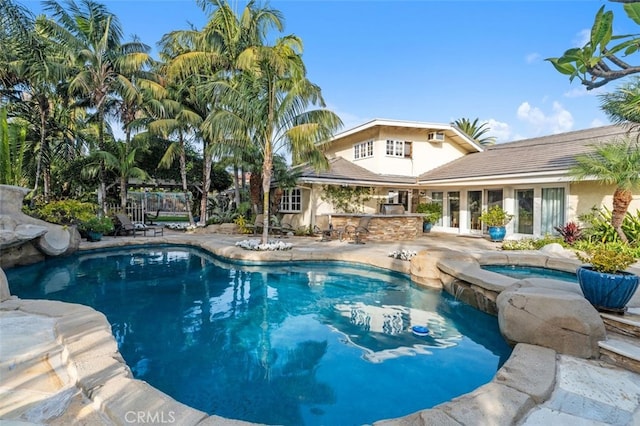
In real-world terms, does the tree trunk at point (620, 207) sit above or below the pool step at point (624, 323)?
above

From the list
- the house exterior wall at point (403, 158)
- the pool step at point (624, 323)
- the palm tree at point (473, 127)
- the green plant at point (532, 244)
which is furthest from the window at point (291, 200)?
the palm tree at point (473, 127)

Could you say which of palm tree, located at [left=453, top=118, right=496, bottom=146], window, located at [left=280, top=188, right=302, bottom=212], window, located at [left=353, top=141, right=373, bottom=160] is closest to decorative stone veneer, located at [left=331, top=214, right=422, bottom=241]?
window, located at [left=280, top=188, right=302, bottom=212]

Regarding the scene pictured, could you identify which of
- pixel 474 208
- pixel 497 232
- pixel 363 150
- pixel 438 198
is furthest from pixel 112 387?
pixel 438 198

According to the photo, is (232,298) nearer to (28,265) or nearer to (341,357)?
(341,357)

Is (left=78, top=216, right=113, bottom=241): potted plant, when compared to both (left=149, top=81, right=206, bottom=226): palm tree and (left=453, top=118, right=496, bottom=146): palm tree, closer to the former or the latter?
(left=149, top=81, right=206, bottom=226): palm tree

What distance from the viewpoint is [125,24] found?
1636cm

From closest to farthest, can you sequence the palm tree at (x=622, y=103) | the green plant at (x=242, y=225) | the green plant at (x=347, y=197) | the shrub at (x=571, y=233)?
the palm tree at (x=622, y=103) → the shrub at (x=571, y=233) → the green plant at (x=242, y=225) → the green plant at (x=347, y=197)

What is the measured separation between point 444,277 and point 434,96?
14988mm

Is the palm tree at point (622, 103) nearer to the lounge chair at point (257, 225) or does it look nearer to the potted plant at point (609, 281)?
the potted plant at point (609, 281)

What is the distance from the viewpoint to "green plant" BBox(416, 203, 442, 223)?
1825 cm

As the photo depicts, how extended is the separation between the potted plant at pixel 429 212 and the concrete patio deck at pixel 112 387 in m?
14.6

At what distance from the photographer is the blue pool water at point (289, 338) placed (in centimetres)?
393

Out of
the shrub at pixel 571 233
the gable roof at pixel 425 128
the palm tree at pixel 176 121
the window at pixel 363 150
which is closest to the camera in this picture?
the shrub at pixel 571 233

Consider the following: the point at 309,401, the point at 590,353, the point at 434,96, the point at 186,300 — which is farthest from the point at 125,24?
the point at 590,353
